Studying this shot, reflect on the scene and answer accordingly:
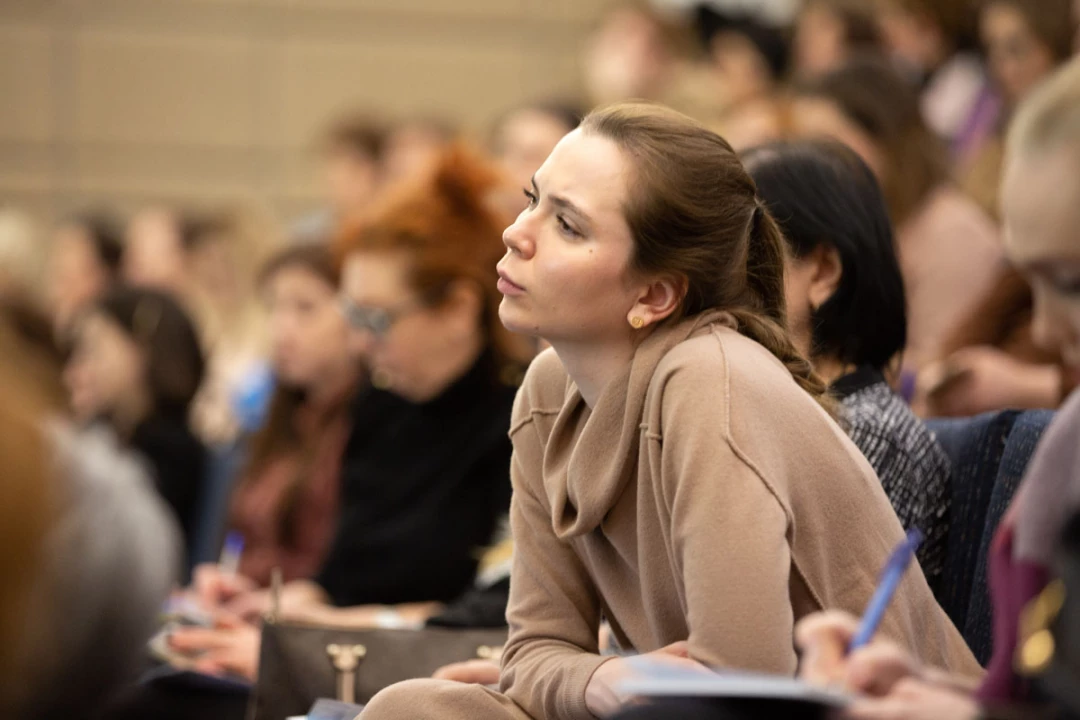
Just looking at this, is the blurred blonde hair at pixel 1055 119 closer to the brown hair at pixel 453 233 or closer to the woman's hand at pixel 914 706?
the woman's hand at pixel 914 706

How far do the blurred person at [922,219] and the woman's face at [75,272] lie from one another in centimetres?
416

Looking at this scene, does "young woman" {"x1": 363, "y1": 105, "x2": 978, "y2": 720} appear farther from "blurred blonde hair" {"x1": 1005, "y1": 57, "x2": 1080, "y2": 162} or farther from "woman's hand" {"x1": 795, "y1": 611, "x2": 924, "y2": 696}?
"blurred blonde hair" {"x1": 1005, "y1": 57, "x2": 1080, "y2": 162}

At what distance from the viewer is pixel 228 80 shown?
29.4 ft

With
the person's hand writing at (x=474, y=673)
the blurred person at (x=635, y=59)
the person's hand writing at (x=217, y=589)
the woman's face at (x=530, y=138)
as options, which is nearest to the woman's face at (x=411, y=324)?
the person's hand writing at (x=217, y=589)

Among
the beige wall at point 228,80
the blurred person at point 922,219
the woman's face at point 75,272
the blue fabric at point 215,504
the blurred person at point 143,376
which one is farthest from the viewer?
the beige wall at point 228,80

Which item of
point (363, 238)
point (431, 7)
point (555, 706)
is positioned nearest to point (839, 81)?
point (363, 238)

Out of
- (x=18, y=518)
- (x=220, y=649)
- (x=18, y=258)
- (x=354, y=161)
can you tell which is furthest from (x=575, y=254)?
(x=18, y=258)

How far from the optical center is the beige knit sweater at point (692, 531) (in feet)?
6.21

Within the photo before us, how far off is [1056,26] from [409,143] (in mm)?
2972

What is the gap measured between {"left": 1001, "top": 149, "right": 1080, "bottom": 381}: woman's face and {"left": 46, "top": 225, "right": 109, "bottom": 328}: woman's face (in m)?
5.94

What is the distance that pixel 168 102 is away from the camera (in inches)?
353

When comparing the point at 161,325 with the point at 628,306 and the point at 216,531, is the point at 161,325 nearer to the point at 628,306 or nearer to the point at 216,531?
the point at 216,531

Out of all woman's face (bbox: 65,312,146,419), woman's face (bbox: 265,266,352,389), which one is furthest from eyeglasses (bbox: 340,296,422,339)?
woman's face (bbox: 65,312,146,419)

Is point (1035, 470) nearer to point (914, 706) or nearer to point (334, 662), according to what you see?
point (914, 706)
